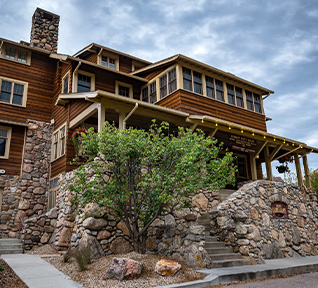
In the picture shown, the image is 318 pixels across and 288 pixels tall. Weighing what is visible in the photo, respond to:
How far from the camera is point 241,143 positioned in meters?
14.5

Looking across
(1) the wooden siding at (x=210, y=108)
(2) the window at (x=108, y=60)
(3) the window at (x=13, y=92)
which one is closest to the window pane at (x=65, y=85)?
(3) the window at (x=13, y=92)

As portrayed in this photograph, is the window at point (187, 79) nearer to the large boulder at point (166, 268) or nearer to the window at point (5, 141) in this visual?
the window at point (5, 141)

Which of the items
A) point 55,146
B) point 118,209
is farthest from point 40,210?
point 118,209

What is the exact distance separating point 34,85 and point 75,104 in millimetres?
3895

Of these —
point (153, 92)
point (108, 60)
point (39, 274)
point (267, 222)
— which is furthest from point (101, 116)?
point (108, 60)

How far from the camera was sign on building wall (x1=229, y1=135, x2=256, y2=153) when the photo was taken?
14340mm

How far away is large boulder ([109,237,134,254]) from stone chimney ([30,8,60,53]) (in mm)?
12692

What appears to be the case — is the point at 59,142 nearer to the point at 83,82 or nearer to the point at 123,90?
the point at 83,82

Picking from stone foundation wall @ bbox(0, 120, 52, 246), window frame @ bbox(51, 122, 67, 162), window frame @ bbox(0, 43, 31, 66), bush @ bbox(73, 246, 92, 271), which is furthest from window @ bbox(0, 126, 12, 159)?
bush @ bbox(73, 246, 92, 271)

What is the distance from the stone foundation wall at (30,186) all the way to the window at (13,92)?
121cm

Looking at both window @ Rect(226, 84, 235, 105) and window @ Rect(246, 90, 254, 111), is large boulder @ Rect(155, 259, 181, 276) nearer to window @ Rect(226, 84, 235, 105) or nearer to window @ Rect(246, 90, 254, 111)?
window @ Rect(226, 84, 235, 105)

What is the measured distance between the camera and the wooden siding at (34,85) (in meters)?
15.1

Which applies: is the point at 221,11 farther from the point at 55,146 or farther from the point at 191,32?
the point at 55,146

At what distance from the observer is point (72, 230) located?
11.0 metres
